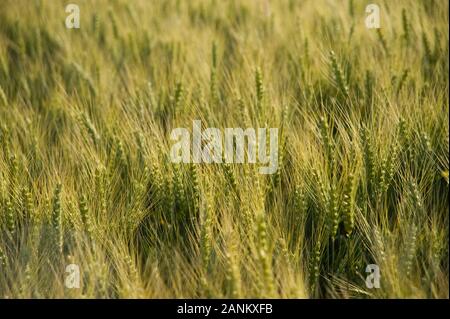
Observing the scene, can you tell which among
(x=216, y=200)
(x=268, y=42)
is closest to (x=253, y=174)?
(x=216, y=200)

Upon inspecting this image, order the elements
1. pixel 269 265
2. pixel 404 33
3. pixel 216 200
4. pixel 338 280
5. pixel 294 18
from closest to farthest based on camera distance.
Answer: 1. pixel 269 265
2. pixel 338 280
3. pixel 216 200
4. pixel 404 33
5. pixel 294 18

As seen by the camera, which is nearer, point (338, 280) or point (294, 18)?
point (338, 280)

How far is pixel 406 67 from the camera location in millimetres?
2178

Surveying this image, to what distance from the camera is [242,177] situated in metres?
1.60

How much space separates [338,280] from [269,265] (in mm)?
300

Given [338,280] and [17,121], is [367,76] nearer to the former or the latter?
[338,280]

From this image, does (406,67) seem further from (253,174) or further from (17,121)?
(17,121)

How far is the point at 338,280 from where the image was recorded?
1.49 metres

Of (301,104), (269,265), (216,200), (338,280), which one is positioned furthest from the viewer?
(301,104)

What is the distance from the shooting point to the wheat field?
1.42 meters

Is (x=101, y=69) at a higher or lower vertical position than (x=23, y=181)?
higher

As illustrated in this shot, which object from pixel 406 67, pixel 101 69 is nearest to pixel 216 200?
pixel 406 67

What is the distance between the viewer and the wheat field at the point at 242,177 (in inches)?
55.9
